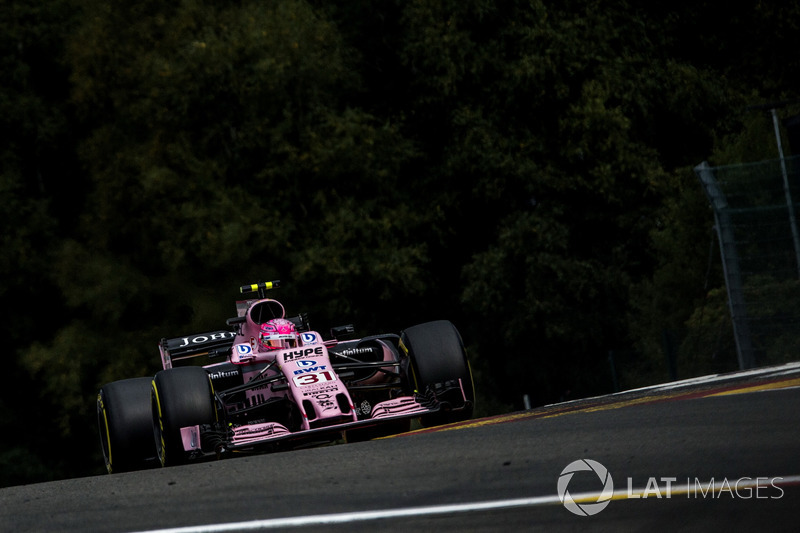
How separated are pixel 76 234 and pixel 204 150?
15.6ft

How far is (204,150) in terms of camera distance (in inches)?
1077

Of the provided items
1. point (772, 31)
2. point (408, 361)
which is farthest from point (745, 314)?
point (772, 31)

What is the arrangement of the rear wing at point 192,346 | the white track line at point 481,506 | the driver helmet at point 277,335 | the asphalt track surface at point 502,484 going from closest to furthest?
the asphalt track surface at point 502,484, the white track line at point 481,506, the driver helmet at point 277,335, the rear wing at point 192,346

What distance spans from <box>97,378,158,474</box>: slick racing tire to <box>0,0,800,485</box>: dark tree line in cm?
1472

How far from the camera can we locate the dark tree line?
25.7m

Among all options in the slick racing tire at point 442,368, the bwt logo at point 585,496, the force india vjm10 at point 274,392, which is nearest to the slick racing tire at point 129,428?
the force india vjm10 at point 274,392

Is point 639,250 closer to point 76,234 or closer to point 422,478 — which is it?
point 76,234

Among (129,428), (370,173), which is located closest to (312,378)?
(129,428)

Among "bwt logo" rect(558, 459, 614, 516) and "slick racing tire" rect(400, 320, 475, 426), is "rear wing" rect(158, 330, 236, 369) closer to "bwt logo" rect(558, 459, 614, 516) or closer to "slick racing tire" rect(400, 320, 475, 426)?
→ "slick racing tire" rect(400, 320, 475, 426)

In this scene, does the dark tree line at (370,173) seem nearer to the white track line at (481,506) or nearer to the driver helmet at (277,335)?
the driver helmet at (277,335)

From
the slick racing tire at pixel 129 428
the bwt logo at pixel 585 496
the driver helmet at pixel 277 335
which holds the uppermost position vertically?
the driver helmet at pixel 277 335

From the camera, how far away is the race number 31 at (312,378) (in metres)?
10.2

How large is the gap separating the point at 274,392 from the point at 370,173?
16.8 metres

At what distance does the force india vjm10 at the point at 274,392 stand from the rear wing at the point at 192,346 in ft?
0.04
